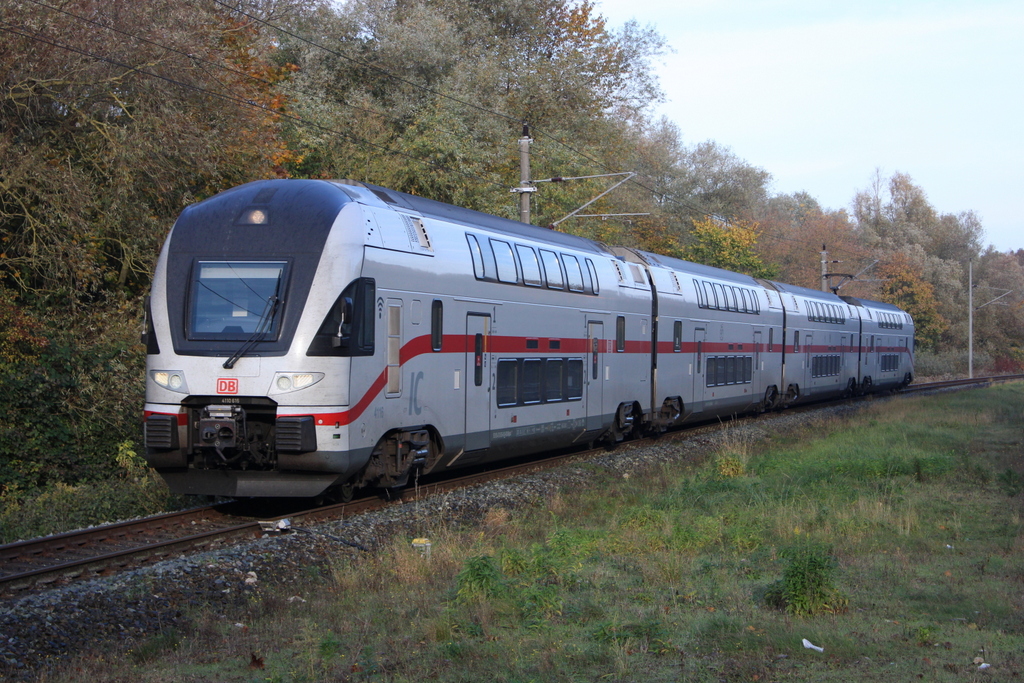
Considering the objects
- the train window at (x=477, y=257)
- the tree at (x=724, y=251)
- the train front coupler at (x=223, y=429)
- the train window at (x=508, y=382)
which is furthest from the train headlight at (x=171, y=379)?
the tree at (x=724, y=251)

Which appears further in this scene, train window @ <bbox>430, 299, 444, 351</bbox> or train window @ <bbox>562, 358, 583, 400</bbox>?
train window @ <bbox>562, 358, 583, 400</bbox>

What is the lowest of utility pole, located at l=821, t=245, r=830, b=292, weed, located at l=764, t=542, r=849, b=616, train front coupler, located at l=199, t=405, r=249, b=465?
weed, located at l=764, t=542, r=849, b=616

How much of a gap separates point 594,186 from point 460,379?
79.6ft

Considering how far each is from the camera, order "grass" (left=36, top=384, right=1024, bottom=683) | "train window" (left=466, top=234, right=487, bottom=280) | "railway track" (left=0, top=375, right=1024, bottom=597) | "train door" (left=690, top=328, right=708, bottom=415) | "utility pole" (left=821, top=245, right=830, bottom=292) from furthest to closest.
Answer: "utility pole" (left=821, top=245, right=830, bottom=292) < "train door" (left=690, top=328, right=708, bottom=415) < "train window" (left=466, top=234, right=487, bottom=280) < "railway track" (left=0, top=375, right=1024, bottom=597) < "grass" (left=36, top=384, right=1024, bottom=683)

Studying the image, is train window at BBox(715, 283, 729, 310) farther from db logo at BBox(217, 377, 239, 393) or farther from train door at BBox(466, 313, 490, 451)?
db logo at BBox(217, 377, 239, 393)

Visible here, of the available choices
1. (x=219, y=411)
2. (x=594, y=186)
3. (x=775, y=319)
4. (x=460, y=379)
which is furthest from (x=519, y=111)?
(x=219, y=411)

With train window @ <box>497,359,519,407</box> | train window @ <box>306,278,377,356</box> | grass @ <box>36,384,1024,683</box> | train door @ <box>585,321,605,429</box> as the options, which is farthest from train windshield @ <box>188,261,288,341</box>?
train door @ <box>585,321,605,429</box>

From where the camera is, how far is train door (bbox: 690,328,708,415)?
2272 centimetres

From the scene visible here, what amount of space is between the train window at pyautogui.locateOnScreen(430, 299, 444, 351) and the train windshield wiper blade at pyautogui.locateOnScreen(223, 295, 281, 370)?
7.79 feet

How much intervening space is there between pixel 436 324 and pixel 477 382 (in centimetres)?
143

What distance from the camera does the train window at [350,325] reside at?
10.7 metres

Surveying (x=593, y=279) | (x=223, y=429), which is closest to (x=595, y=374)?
(x=593, y=279)

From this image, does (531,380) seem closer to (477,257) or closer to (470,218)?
(477,257)

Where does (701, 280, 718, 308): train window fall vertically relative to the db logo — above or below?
above
